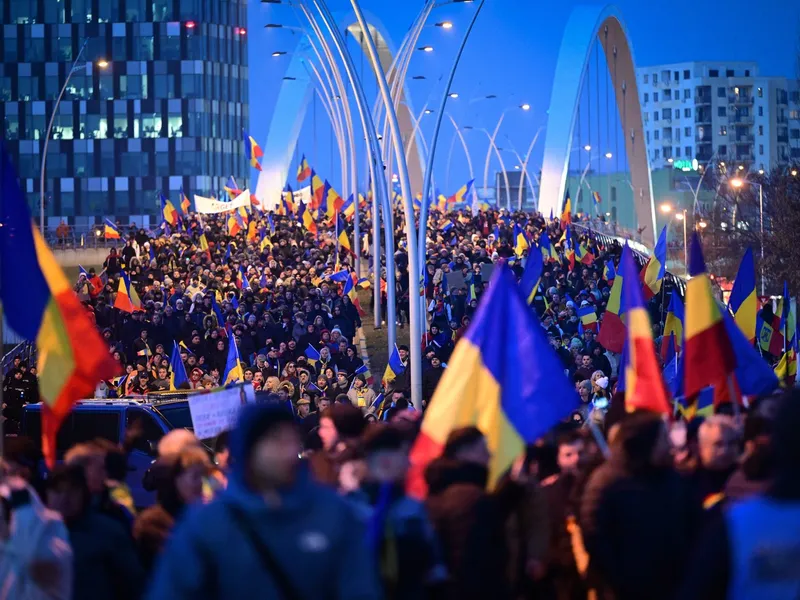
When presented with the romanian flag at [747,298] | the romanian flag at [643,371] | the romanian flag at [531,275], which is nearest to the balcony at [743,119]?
the romanian flag at [531,275]

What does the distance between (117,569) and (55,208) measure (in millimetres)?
111377

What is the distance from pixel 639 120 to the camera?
7731 cm

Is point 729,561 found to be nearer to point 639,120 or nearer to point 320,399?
point 320,399

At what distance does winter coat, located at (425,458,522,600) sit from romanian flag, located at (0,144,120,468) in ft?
9.63

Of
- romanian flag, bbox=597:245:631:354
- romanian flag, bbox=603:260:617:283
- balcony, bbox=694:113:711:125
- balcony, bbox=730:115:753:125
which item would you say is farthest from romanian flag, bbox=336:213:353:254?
balcony, bbox=694:113:711:125

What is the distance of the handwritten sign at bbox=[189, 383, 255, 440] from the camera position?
11992mm

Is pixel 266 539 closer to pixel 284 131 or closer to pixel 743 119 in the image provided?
pixel 284 131

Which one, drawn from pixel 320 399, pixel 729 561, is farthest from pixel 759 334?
pixel 729 561

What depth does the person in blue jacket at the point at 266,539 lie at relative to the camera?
472cm

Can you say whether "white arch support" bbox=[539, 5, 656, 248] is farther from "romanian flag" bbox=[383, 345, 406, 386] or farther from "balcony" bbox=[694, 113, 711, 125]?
"balcony" bbox=[694, 113, 711, 125]

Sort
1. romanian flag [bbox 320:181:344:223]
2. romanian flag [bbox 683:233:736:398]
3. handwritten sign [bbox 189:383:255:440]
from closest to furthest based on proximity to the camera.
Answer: romanian flag [bbox 683:233:736:398]
handwritten sign [bbox 189:383:255:440]
romanian flag [bbox 320:181:344:223]

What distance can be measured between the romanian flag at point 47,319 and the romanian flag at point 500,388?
2175 millimetres

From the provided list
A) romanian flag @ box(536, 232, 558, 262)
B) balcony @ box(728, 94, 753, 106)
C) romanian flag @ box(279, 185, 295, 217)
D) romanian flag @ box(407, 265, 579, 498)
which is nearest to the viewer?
romanian flag @ box(407, 265, 579, 498)

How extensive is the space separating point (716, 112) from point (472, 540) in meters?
183
